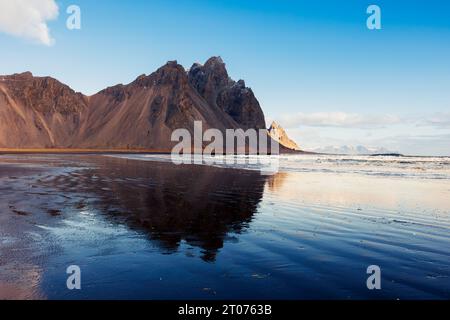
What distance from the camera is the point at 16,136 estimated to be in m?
179

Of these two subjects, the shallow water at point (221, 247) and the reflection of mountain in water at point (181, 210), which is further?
the reflection of mountain in water at point (181, 210)

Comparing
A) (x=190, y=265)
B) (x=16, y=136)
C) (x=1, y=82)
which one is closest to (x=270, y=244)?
(x=190, y=265)

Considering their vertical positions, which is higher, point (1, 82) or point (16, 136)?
point (1, 82)

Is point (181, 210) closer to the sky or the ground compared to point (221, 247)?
closer to the sky

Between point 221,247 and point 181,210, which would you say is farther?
point 181,210

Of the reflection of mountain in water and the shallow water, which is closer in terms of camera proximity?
the shallow water

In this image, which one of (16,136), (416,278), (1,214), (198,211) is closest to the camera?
(416,278)
